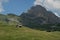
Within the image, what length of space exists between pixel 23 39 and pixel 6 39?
7.55m

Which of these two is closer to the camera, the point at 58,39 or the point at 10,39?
the point at 10,39

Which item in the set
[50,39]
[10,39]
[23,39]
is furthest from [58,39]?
[10,39]

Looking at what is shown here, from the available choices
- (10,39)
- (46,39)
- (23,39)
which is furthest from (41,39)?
(10,39)

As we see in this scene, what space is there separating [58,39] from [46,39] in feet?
24.3

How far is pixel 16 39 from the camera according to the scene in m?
80.4

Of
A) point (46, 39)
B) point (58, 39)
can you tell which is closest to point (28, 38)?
point (46, 39)

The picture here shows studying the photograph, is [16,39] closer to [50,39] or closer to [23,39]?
[23,39]

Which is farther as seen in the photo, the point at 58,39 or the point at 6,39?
the point at 58,39

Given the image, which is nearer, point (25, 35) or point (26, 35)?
point (25, 35)

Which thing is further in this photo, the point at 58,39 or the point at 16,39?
the point at 58,39

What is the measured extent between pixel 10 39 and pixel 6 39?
5.80 ft

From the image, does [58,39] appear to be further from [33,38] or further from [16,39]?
[16,39]

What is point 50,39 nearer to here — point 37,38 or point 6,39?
point 37,38

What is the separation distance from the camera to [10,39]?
80125 mm
